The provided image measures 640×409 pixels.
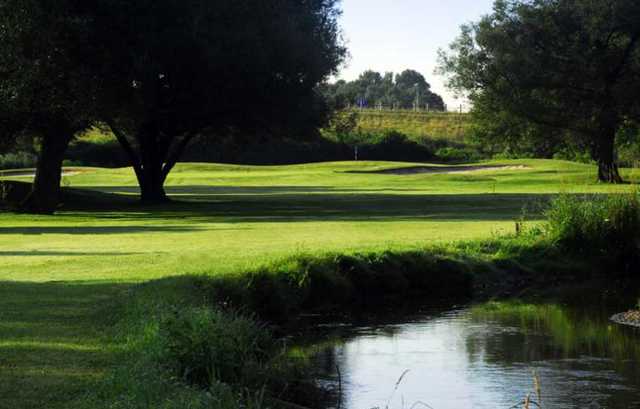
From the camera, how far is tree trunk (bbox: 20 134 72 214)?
39781mm

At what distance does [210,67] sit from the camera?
125 feet

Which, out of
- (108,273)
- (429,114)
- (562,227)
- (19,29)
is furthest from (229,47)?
(429,114)

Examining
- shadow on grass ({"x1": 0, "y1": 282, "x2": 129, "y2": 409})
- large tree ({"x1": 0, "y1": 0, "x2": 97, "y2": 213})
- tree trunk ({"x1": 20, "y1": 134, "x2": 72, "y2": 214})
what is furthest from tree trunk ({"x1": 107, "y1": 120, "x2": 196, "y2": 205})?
shadow on grass ({"x1": 0, "y1": 282, "x2": 129, "y2": 409})

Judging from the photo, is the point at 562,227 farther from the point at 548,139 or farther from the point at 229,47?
the point at 548,139

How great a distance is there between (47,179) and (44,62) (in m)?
6.07

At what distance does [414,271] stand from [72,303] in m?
8.42

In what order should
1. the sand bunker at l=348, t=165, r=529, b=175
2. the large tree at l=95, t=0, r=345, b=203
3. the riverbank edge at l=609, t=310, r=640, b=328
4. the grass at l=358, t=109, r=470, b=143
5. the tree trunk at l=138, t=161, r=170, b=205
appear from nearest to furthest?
the riverbank edge at l=609, t=310, r=640, b=328
the large tree at l=95, t=0, r=345, b=203
the tree trunk at l=138, t=161, r=170, b=205
the sand bunker at l=348, t=165, r=529, b=175
the grass at l=358, t=109, r=470, b=143

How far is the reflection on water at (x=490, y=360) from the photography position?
13.7m

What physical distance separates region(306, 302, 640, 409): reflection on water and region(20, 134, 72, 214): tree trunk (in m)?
22.9

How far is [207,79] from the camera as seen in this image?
39.4 metres

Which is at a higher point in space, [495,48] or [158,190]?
[495,48]

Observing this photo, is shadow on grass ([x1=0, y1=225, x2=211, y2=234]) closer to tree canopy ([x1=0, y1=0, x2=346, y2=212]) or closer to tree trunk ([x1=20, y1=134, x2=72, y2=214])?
tree canopy ([x1=0, y1=0, x2=346, y2=212])

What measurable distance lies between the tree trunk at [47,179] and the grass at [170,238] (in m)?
1.44

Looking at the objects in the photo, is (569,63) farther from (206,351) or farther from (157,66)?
(206,351)
